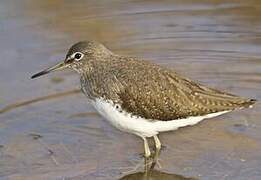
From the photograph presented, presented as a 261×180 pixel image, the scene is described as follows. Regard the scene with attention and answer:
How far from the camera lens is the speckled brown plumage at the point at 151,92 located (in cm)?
812

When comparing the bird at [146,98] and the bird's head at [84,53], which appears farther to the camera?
the bird's head at [84,53]

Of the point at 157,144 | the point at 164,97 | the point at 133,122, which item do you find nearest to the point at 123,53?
the point at 157,144

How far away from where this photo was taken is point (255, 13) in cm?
1239

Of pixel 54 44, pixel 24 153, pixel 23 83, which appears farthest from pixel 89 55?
pixel 54 44

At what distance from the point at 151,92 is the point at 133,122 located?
0.37 m

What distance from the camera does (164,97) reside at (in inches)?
324

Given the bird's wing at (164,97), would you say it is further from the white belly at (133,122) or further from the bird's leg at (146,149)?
the bird's leg at (146,149)

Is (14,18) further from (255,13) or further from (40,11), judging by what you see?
(255,13)

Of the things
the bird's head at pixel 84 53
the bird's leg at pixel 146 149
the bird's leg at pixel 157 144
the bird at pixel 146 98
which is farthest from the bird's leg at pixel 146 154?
the bird's head at pixel 84 53

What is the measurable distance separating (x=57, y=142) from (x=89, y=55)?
1.13 meters

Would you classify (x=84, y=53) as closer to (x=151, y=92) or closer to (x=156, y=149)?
(x=151, y=92)

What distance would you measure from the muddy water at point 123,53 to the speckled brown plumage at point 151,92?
596 mm

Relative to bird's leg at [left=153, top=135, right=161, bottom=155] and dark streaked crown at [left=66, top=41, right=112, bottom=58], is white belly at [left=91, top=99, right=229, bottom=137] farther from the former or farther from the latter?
dark streaked crown at [left=66, top=41, right=112, bottom=58]

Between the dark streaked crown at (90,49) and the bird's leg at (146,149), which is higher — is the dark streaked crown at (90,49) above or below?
above
